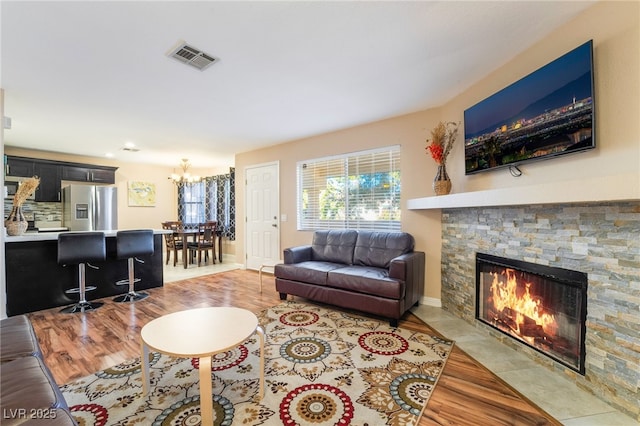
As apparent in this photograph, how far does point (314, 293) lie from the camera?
10.4ft

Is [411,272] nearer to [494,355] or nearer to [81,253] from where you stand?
[494,355]

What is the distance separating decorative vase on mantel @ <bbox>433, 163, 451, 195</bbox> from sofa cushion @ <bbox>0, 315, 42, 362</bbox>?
3.30m

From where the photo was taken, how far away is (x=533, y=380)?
181 cm

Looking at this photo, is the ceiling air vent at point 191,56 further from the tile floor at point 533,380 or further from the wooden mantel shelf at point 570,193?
the tile floor at point 533,380

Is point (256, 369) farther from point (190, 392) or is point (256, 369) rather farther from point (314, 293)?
point (314, 293)

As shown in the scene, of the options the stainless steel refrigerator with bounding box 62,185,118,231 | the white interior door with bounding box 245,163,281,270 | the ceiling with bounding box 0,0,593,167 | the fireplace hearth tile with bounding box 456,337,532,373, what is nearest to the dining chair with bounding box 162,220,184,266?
the stainless steel refrigerator with bounding box 62,185,118,231

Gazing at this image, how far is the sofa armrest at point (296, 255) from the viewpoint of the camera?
3598 mm

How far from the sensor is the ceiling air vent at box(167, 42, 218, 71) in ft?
6.61

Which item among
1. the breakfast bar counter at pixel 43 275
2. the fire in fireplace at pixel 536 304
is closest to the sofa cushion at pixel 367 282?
the fire in fireplace at pixel 536 304

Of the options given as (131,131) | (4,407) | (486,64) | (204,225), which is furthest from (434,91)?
(204,225)

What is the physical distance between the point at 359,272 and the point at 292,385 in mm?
1448

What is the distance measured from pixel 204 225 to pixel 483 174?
537 centimetres

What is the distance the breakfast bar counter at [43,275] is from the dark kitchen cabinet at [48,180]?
2338mm

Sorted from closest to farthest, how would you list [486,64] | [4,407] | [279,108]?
[4,407], [486,64], [279,108]
